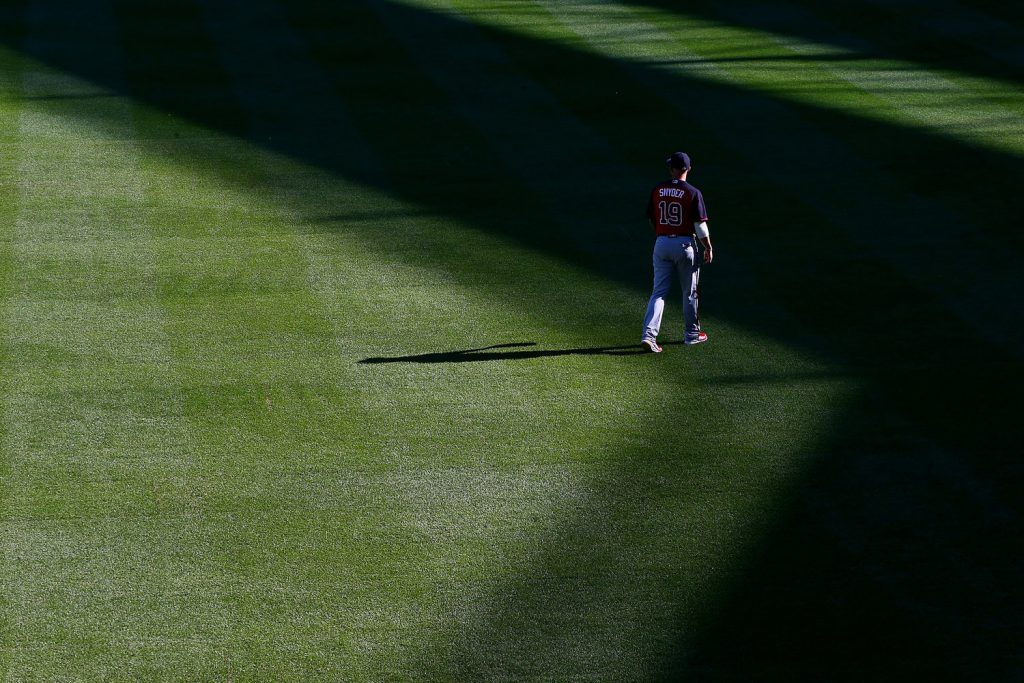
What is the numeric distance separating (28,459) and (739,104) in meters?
11.7

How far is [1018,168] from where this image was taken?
15.3 metres

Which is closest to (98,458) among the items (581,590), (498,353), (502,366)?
(502,366)

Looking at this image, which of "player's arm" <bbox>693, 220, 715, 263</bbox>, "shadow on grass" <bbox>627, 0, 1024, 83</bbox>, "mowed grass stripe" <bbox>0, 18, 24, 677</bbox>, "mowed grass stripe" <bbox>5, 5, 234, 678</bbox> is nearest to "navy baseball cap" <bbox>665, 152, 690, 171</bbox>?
"player's arm" <bbox>693, 220, 715, 263</bbox>

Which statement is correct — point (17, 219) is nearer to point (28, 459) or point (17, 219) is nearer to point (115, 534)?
point (28, 459)

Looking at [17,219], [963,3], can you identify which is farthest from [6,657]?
[963,3]

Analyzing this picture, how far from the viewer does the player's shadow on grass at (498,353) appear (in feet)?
33.8

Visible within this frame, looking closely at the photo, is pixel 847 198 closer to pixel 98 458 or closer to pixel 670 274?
pixel 670 274

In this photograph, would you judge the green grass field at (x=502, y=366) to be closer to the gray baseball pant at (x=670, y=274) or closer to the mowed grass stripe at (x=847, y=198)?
the mowed grass stripe at (x=847, y=198)

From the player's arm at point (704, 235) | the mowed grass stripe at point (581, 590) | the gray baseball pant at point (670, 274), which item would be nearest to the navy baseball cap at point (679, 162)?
the player's arm at point (704, 235)

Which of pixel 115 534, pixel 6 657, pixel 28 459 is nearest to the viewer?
pixel 6 657

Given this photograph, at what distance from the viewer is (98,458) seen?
8.54 m

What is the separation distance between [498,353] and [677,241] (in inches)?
67.3

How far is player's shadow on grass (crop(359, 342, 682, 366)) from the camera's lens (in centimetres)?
1031

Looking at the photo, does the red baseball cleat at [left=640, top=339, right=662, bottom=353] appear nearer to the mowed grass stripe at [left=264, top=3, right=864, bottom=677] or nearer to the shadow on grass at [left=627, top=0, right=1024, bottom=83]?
the mowed grass stripe at [left=264, top=3, right=864, bottom=677]
